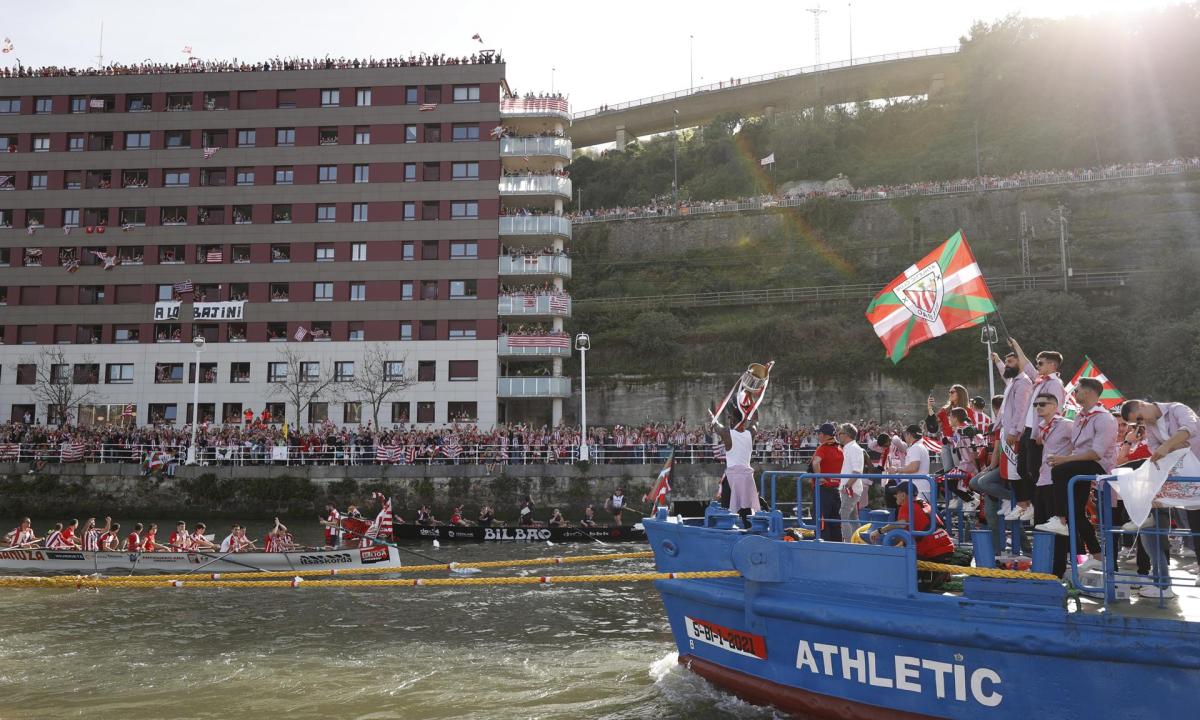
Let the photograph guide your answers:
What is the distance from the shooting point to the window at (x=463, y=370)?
5000 centimetres

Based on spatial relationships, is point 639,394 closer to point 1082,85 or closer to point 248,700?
point 248,700

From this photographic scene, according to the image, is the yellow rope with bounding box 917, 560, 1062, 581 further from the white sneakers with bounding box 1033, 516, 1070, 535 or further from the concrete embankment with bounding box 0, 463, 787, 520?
the concrete embankment with bounding box 0, 463, 787, 520

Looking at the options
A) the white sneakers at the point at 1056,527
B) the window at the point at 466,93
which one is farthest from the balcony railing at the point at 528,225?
the white sneakers at the point at 1056,527

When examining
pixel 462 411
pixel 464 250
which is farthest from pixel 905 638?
pixel 464 250

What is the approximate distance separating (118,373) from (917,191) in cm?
5626

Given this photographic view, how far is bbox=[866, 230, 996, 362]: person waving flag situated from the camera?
47.2 ft

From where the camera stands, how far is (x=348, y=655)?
14836 millimetres

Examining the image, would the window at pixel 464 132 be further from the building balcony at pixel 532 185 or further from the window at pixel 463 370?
the window at pixel 463 370

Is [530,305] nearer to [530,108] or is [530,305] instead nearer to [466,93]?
[530,108]

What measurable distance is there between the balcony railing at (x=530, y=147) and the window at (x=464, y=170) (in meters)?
1.88

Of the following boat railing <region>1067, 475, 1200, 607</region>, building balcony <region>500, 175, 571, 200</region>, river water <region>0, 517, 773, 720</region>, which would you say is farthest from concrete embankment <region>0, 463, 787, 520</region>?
boat railing <region>1067, 475, 1200, 607</region>

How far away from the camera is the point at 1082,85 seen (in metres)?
69.3

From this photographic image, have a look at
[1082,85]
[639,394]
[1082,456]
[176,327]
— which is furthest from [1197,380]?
[176,327]

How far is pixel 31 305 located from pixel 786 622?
5755 cm
